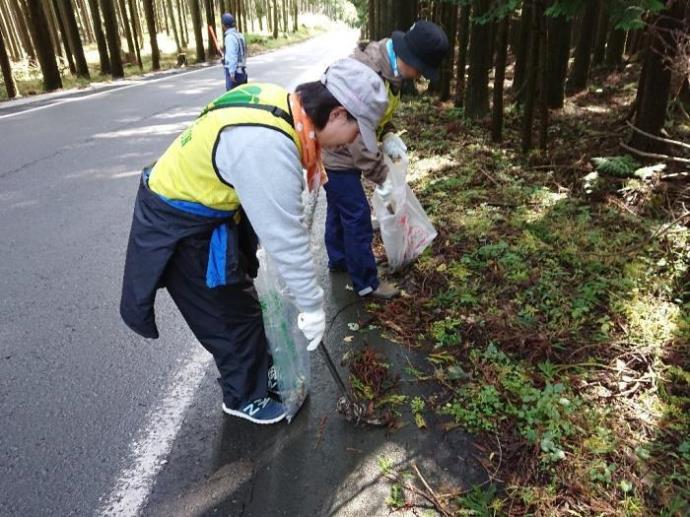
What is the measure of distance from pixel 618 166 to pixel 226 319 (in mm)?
4932

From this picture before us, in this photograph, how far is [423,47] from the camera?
3029 millimetres

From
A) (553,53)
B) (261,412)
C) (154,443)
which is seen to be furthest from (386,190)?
(553,53)

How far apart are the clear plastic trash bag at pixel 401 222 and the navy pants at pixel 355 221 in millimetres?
218

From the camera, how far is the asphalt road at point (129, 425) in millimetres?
2176

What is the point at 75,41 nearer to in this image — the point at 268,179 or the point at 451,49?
the point at 451,49

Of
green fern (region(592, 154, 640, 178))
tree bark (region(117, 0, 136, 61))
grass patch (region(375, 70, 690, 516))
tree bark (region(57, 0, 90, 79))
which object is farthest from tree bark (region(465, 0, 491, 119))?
tree bark (region(117, 0, 136, 61))

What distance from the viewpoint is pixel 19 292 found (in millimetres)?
3834

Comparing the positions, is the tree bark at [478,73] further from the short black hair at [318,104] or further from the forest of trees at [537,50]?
the short black hair at [318,104]

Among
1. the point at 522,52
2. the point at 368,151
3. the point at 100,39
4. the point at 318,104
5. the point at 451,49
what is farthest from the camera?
the point at 100,39

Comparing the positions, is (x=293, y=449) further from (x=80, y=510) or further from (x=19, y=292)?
(x=19, y=292)

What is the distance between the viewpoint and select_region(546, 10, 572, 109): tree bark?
26.7 feet

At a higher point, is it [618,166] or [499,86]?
[499,86]

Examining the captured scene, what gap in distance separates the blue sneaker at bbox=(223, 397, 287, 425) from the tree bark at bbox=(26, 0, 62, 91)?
597 inches

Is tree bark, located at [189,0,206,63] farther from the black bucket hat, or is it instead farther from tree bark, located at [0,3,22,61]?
the black bucket hat
